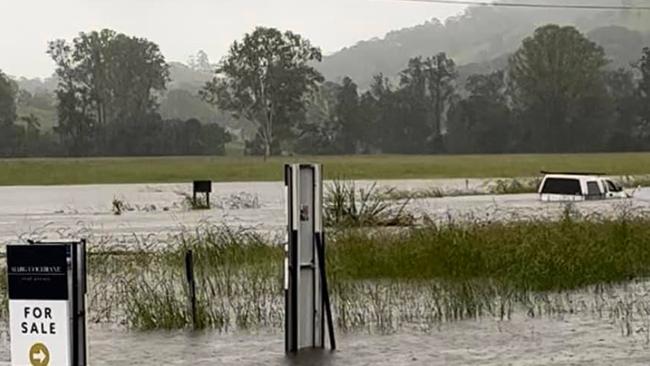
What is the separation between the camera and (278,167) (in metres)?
86.0

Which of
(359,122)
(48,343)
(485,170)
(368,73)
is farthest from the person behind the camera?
(368,73)

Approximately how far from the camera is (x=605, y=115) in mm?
78438

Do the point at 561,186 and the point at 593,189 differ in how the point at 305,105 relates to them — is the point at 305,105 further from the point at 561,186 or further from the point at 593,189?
the point at 593,189

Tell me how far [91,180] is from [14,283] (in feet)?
244

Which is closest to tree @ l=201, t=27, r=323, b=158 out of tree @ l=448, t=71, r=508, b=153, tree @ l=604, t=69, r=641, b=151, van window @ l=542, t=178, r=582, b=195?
tree @ l=448, t=71, r=508, b=153

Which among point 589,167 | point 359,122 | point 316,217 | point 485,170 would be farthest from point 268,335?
point 359,122

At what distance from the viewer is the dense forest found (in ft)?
275

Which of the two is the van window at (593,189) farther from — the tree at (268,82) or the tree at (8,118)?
the tree at (8,118)

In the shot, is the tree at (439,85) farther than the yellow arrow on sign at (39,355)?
Yes

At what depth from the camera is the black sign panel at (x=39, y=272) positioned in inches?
262

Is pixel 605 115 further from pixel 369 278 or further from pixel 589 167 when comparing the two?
pixel 369 278

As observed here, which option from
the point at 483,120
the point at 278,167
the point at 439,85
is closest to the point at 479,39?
the point at 439,85

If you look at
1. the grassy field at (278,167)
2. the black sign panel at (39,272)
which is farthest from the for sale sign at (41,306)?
the grassy field at (278,167)

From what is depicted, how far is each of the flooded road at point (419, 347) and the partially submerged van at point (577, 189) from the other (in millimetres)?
28200
